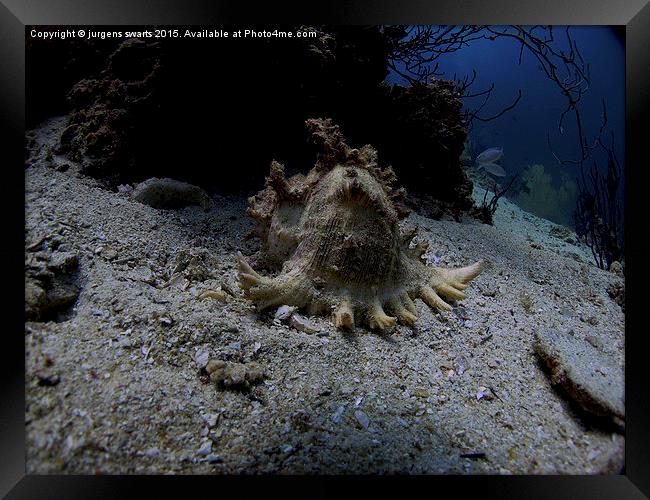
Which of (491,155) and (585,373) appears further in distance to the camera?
(491,155)

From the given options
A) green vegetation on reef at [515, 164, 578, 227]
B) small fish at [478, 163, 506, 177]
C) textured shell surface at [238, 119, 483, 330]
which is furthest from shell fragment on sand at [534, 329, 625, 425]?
green vegetation on reef at [515, 164, 578, 227]

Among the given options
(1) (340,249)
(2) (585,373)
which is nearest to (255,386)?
(1) (340,249)

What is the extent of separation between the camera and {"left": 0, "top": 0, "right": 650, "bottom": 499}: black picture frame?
1219mm

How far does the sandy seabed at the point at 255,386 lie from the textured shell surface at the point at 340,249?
124 mm

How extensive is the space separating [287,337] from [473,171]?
880 cm

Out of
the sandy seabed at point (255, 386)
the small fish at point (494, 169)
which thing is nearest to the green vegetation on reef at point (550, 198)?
the small fish at point (494, 169)

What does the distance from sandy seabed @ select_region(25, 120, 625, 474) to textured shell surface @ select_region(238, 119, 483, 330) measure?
0.12 metres

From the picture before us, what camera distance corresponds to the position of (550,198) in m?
7.93

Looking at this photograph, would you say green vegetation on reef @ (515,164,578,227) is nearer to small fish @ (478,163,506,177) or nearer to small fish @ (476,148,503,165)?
small fish @ (478,163,506,177)
